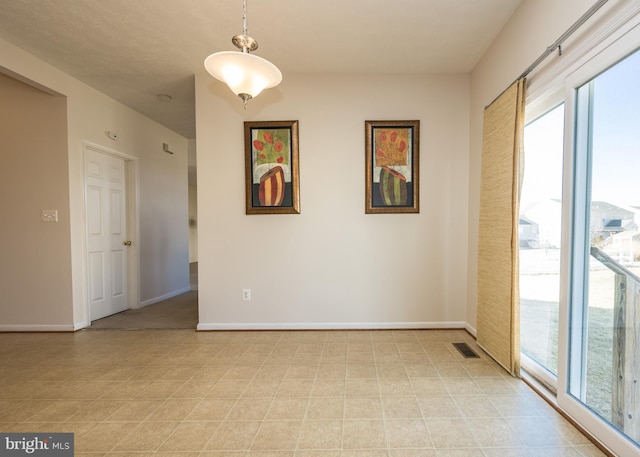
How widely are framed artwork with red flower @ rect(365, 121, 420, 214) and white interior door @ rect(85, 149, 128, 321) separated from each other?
10.6 ft

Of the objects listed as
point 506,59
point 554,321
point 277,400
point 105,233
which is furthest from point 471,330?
point 105,233

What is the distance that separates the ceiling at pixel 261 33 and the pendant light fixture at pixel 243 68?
0.89 meters

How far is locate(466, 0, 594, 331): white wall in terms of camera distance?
1731 millimetres

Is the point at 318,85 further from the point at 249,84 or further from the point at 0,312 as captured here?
the point at 0,312

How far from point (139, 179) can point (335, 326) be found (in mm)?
3339

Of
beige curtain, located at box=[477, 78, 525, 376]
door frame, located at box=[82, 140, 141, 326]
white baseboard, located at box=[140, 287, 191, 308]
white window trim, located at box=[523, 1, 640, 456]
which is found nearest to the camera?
white window trim, located at box=[523, 1, 640, 456]

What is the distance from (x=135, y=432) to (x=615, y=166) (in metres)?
2.88

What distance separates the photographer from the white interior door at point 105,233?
11.1ft

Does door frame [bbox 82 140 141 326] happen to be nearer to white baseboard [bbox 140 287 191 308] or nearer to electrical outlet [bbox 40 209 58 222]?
white baseboard [bbox 140 287 191 308]

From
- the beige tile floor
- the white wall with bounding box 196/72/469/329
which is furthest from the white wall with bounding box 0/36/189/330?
the white wall with bounding box 196/72/469/329

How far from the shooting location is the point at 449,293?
3.04 m

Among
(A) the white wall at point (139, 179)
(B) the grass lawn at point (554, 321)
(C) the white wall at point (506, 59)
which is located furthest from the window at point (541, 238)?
(A) the white wall at point (139, 179)

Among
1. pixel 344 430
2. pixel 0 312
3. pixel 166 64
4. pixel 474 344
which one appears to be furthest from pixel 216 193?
pixel 474 344

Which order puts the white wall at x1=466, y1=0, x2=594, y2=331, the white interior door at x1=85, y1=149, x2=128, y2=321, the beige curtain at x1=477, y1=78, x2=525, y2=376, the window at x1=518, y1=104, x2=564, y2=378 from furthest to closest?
1. the white interior door at x1=85, y1=149, x2=128, y2=321
2. the beige curtain at x1=477, y1=78, x2=525, y2=376
3. the window at x1=518, y1=104, x2=564, y2=378
4. the white wall at x1=466, y1=0, x2=594, y2=331
